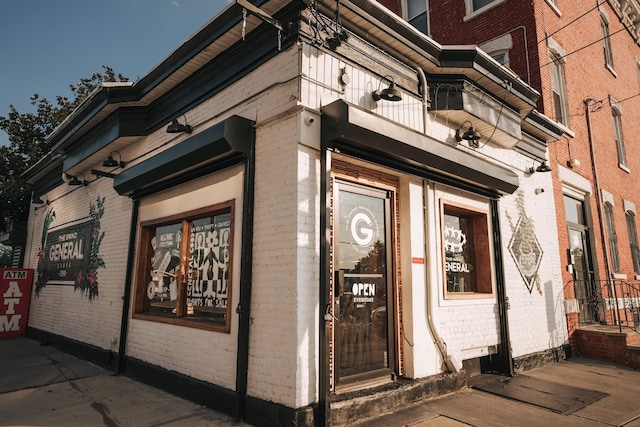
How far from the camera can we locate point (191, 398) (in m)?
4.90

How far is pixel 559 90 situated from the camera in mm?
9969

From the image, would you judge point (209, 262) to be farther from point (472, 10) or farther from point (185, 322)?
point (472, 10)

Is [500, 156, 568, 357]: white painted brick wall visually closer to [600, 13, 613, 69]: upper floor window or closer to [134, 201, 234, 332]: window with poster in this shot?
[134, 201, 234, 332]: window with poster

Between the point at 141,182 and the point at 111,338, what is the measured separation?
294 centimetres

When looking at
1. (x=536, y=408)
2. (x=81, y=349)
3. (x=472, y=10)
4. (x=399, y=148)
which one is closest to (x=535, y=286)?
(x=536, y=408)

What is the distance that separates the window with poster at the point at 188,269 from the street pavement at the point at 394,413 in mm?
1048

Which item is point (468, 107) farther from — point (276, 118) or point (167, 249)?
point (167, 249)

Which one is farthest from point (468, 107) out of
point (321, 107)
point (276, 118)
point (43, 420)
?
point (43, 420)

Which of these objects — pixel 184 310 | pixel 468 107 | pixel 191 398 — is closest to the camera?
pixel 191 398

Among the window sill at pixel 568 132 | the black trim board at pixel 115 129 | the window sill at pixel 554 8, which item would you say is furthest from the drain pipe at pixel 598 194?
the black trim board at pixel 115 129

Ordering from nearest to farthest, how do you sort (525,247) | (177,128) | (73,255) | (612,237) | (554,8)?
(177,128)
(525,247)
(73,255)
(554,8)
(612,237)

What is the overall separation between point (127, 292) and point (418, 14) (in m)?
11.1

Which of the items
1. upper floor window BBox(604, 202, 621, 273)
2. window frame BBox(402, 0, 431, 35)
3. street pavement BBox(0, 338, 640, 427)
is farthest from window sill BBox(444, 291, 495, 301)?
window frame BBox(402, 0, 431, 35)

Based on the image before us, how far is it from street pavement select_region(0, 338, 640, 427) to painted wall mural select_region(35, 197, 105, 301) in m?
2.03
